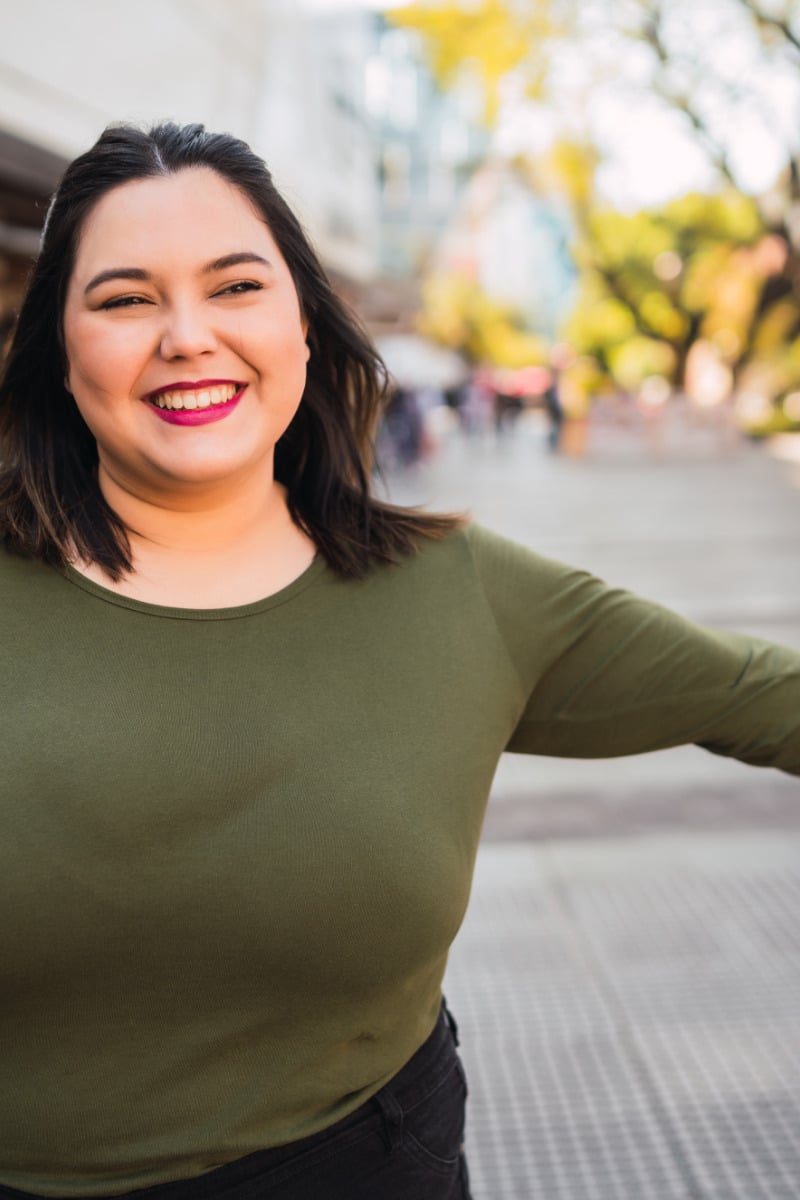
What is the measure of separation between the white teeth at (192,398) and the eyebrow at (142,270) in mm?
118

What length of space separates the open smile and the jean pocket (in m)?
0.79

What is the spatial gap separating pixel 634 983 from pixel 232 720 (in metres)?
2.11

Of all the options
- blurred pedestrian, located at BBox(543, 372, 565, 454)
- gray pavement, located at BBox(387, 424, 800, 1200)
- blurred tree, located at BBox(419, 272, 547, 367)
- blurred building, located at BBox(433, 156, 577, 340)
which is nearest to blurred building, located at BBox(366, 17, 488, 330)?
blurred building, located at BBox(433, 156, 577, 340)

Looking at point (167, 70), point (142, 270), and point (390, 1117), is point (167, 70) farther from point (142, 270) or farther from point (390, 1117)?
point (390, 1117)

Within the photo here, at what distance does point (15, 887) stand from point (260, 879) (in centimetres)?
23

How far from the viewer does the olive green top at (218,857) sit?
3.93 feet

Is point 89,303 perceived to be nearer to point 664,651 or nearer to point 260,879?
point 260,879

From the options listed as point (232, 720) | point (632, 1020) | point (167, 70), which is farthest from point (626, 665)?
point (167, 70)

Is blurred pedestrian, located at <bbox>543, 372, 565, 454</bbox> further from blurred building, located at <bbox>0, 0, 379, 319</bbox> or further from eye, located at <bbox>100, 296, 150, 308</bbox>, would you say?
eye, located at <bbox>100, 296, 150, 308</bbox>

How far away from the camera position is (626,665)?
1.48 m

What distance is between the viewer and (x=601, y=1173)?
2396 mm

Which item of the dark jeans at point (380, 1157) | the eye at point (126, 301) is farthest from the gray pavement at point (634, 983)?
the dark jeans at point (380, 1157)

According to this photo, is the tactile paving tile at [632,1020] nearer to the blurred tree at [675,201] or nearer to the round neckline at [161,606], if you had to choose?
the round neckline at [161,606]

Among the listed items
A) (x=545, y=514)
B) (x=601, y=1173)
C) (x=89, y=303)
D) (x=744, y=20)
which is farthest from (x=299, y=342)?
(x=744, y=20)
